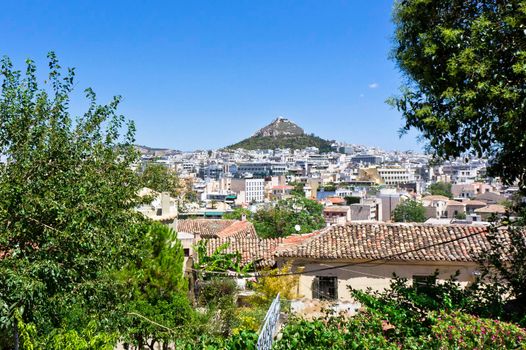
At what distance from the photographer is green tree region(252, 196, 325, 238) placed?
43.3 m

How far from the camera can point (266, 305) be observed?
52.5ft

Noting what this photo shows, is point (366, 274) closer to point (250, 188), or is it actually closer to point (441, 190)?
point (441, 190)

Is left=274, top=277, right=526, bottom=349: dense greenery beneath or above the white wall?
above

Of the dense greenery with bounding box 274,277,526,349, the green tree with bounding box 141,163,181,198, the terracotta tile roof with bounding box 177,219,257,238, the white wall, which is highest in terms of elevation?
the green tree with bounding box 141,163,181,198

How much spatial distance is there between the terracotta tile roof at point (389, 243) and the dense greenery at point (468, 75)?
8.90 meters

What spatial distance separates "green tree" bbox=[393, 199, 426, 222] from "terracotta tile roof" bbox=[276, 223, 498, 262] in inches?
2233

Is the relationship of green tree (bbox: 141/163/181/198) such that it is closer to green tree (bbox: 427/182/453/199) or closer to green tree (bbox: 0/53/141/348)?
green tree (bbox: 0/53/141/348)

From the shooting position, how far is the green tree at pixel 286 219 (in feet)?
142

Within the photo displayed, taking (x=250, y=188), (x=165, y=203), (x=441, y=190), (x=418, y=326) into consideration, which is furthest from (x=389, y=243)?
(x=250, y=188)

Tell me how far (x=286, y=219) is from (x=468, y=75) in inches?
1494

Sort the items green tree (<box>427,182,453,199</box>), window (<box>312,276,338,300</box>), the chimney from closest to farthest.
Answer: window (<box>312,276,338,300</box>) < the chimney < green tree (<box>427,182,453,199</box>)

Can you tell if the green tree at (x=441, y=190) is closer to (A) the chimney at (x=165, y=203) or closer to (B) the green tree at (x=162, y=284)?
(A) the chimney at (x=165, y=203)

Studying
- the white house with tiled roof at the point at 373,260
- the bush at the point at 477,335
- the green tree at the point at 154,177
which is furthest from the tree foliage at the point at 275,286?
the bush at the point at 477,335

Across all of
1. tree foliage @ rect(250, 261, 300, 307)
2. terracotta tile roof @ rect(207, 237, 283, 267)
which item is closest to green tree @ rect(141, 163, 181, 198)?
terracotta tile roof @ rect(207, 237, 283, 267)
